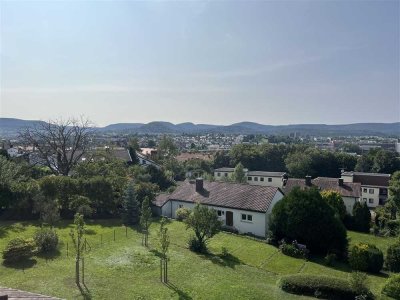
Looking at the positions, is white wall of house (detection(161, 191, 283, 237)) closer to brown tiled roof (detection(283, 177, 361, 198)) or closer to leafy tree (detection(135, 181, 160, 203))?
leafy tree (detection(135, 181, 160, 203))

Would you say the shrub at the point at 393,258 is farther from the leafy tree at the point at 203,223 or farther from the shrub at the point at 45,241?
the shrub at the point at 45,241

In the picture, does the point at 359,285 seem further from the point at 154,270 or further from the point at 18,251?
the point at 18,251

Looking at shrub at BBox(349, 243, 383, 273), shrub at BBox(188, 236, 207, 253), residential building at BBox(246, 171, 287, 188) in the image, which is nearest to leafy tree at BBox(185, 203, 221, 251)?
shrub at BBox(188, 236, 207, 253)

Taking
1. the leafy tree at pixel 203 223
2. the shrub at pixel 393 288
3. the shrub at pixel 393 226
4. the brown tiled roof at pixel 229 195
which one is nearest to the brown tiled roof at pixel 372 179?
the shrub at pixel 393 226

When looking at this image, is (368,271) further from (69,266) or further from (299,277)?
(69,266)

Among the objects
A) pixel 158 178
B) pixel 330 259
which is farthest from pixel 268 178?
pixel 330 259
